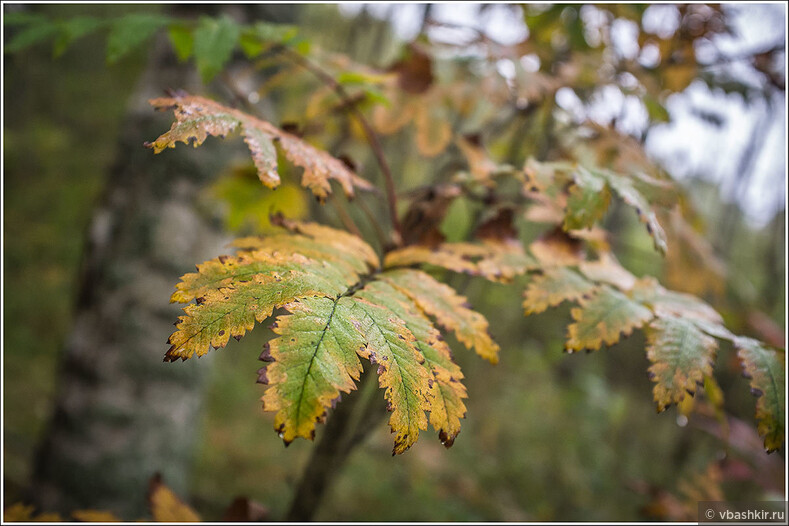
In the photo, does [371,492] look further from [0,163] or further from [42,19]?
[42,19]

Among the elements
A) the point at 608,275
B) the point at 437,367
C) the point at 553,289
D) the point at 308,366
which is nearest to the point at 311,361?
the point at 308,366

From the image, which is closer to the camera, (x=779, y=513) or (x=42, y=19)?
(x=42, y=19)

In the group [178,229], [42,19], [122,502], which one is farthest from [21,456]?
[42,19]

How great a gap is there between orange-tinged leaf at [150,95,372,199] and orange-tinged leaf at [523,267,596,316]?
29cm

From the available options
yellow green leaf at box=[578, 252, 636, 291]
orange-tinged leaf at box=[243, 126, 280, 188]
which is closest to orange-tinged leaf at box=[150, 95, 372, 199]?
orange-tinged leaf at box=[243, 126, 280, 188]

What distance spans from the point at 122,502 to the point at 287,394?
4.00ft

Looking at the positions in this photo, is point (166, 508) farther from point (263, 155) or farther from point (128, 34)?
point (128, 34)

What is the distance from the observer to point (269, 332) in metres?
1.14

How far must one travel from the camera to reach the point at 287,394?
1.20ft

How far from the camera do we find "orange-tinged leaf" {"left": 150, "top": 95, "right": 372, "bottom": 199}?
478 mm

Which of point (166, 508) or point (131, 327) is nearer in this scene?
point (166, 508)

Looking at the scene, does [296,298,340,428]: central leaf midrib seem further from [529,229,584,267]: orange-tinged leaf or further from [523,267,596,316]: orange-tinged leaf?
[529,229,584,267]: orange-tinged leaf

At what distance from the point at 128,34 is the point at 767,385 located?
106cm

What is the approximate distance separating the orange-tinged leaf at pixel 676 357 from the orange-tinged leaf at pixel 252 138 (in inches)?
17.1
